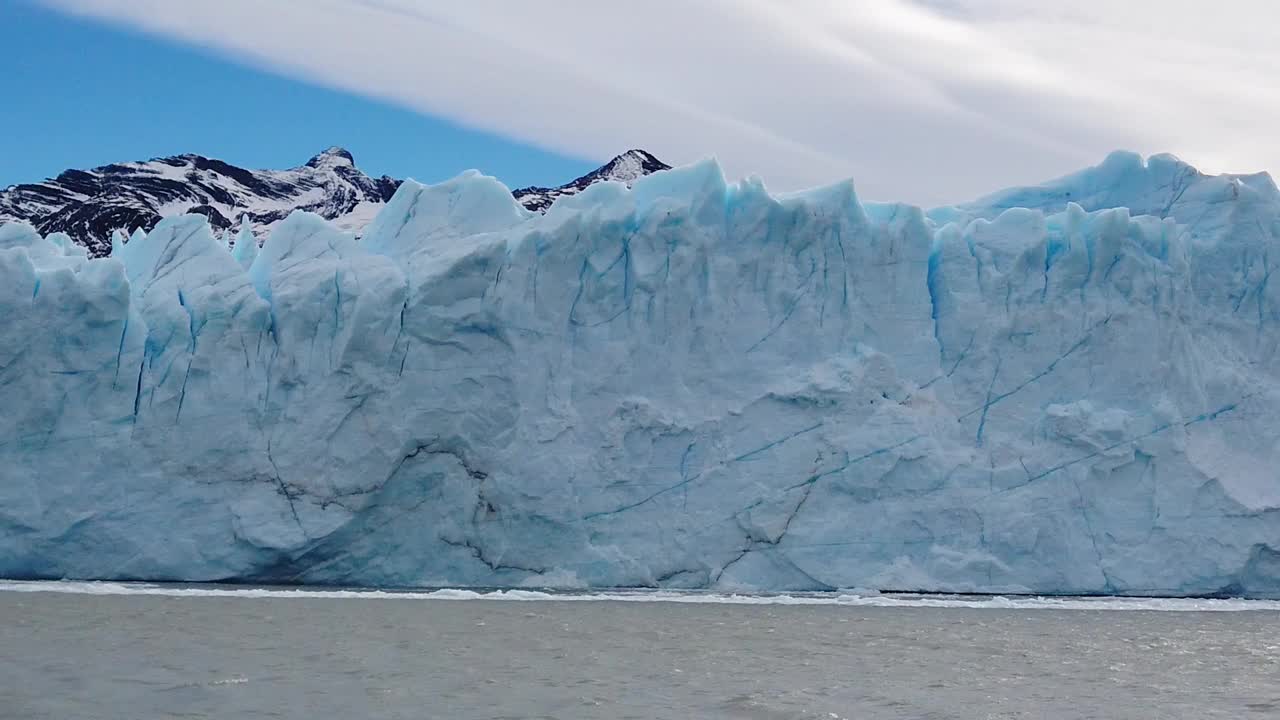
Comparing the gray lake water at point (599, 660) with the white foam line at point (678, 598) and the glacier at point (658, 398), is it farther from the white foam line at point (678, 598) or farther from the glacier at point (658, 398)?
the glacier at point (658, 398)

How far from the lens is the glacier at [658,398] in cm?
1330

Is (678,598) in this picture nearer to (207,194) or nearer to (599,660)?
(599,660)

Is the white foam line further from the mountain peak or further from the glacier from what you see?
the mountain peak

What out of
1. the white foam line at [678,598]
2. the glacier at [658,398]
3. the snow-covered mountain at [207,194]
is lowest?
the white foam line at [678,598]

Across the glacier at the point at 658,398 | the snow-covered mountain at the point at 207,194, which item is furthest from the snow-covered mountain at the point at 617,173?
the glacier at the point at 658,398

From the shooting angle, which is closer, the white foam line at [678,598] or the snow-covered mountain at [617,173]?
the white foam line at [678,598]

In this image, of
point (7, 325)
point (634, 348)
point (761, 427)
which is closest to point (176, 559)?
point (7, 325)

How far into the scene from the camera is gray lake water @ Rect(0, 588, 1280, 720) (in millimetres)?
6656

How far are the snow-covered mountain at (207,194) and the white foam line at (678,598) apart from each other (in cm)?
2040

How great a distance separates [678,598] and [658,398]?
7.32 ft

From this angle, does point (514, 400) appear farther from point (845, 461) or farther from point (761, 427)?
point (845, 461)

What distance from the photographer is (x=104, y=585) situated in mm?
12750

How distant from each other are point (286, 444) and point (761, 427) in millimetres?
4926

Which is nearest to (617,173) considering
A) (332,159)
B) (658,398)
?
(332,159)
